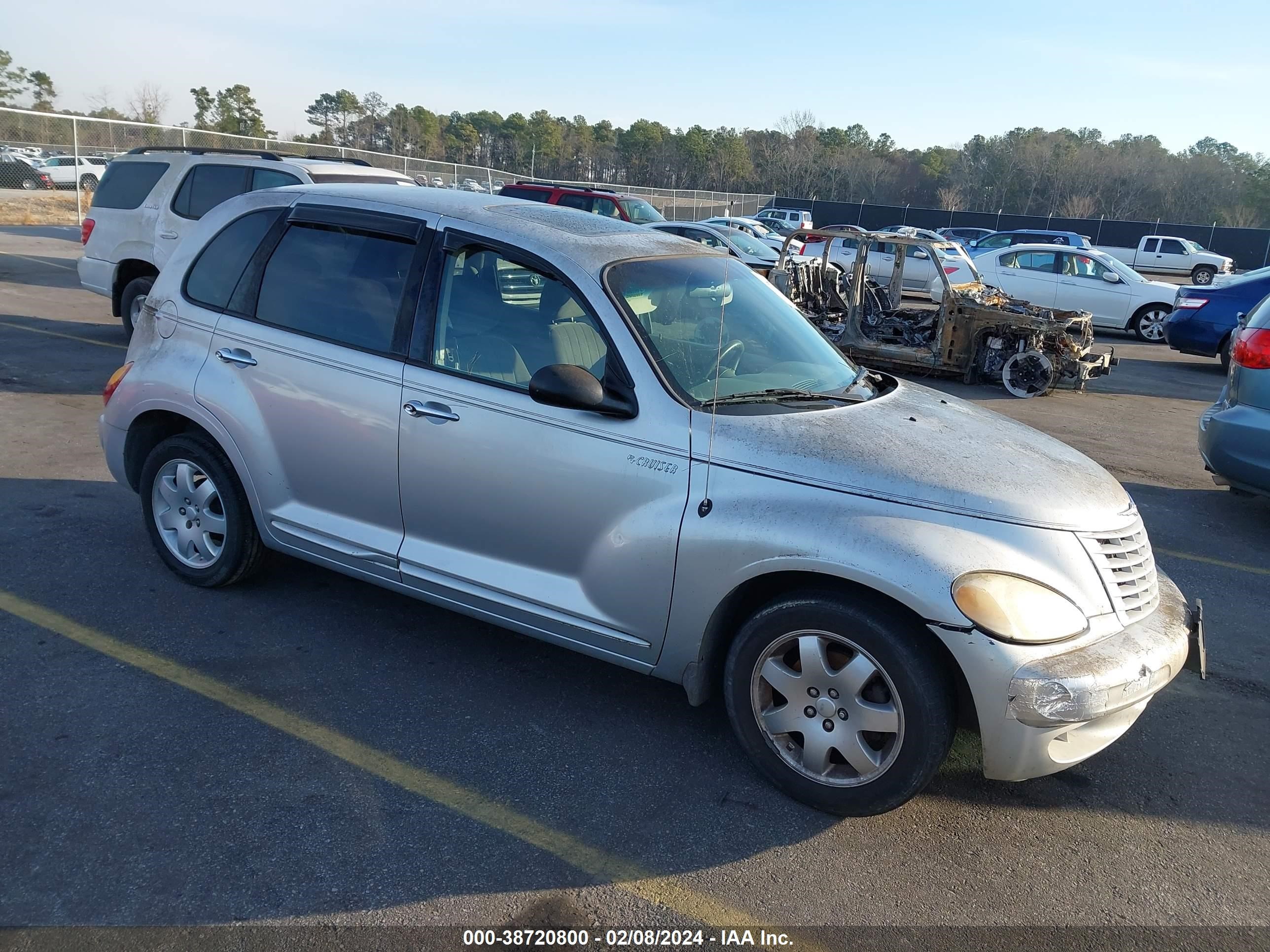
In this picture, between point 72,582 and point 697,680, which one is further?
point 72,582

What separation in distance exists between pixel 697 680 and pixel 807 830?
62cm

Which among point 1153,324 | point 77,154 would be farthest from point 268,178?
point 77,154

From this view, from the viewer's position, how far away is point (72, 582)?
482 centimetres

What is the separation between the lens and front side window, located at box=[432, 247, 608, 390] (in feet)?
12.5

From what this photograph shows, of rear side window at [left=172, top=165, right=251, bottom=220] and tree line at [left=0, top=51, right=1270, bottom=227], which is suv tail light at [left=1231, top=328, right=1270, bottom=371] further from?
tree line at [left=0, top=51, right=1270, bottom=227]

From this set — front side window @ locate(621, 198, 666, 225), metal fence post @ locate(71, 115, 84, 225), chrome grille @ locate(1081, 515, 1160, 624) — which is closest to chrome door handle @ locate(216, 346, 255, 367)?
chrome grille @ locate(1081, 515, 1160, 624)

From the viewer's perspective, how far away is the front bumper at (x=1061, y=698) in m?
2.98

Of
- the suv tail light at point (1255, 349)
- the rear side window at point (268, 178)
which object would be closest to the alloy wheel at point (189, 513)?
the rear side window at point (268, 178)

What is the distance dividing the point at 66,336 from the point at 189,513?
798cm

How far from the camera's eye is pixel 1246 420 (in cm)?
637

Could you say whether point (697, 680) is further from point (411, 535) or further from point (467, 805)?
point (411, 535)

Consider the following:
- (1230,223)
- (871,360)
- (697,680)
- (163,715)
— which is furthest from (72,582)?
(1230,223)

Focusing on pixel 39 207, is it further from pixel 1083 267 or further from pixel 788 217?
pixel 788 217

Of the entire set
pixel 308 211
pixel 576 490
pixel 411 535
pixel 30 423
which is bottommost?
pixel 30 423
